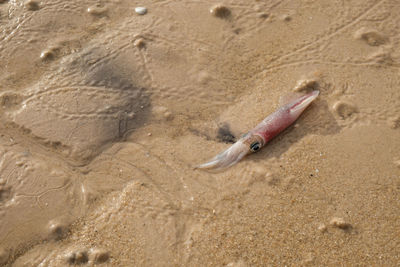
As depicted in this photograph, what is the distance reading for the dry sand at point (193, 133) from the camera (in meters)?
3.59

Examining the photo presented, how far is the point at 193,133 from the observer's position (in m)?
4.38

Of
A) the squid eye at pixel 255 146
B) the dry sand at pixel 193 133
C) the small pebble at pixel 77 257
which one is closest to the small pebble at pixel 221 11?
the dry sand at pixel 193 133

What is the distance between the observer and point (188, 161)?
13.6ft

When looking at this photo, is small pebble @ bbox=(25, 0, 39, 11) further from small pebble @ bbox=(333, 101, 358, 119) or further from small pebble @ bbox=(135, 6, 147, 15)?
small pebble @ bbox=(333, 101, 358, 119)

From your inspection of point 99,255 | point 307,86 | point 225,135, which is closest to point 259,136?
point 225,135

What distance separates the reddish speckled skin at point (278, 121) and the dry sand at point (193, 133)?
0.41 ft

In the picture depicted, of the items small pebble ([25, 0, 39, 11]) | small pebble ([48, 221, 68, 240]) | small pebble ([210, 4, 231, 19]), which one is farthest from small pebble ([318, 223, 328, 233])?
small pebble ([25, 0, 39, 11])

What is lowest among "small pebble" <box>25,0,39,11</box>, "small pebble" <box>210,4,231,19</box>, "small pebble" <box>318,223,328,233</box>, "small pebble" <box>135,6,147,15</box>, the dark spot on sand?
"small pebble" <box>318,223,328,233</box>

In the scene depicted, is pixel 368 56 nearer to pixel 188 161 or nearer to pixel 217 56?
pixel 217 56

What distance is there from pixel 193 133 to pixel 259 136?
84 cm

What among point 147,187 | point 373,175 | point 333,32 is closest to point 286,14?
point 333,32

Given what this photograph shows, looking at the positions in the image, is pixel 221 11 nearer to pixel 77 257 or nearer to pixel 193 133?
pixel 193 133

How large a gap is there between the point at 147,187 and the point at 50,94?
2.02 metres

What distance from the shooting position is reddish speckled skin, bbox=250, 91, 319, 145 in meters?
4.09
